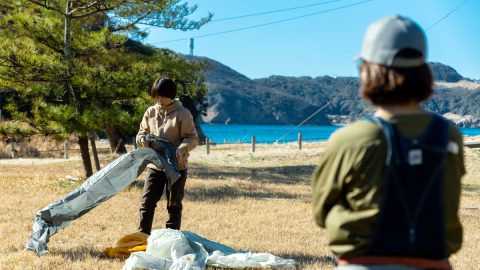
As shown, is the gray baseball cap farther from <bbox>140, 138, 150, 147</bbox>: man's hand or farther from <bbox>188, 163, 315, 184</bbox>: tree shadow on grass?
<bbox>188, 163, 315, 184</bbox>: tree shadow on grass

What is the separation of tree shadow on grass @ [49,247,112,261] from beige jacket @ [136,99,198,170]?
3.17 ft

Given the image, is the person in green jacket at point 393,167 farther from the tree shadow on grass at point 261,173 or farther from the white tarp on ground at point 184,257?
the tree shadow on grass at point 261,173

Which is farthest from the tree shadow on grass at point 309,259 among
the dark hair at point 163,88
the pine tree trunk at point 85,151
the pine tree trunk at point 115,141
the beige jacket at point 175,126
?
the pine tree trunk at point 115,141

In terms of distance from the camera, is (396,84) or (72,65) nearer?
(396,84)

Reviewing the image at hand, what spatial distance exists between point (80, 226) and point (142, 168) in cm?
183

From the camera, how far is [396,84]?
6.15ft

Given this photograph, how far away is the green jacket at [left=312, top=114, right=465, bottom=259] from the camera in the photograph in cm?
186

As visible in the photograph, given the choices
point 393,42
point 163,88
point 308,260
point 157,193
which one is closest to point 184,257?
point 157,193

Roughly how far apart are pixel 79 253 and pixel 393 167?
13.8ft

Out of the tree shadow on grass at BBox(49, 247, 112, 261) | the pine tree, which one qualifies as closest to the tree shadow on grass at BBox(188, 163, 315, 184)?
the pine tree

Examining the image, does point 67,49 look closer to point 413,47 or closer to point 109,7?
point 109,7

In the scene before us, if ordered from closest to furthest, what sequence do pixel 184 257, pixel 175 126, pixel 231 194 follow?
pixel 184 257 → pixel 175 126 → pixel 231 194

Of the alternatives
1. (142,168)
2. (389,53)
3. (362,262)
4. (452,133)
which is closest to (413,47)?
(389,53)

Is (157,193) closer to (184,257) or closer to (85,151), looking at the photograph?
(184,257)
